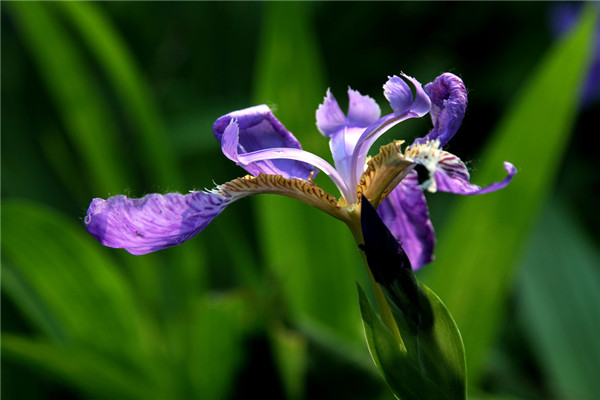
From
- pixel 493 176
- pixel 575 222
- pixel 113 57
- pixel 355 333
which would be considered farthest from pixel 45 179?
pixel 575 222

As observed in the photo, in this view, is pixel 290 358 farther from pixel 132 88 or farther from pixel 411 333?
pixel 132 88

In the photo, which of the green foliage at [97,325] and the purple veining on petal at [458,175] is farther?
the green foliage at [97,325]

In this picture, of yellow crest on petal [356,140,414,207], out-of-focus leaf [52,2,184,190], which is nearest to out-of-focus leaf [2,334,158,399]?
out-of-focus leaf [52,2,184,190]

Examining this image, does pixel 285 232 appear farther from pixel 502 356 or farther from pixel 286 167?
pixel 286 167

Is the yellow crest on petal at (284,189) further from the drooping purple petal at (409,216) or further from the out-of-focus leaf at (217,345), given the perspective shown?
the out-of-focus leaf at (217,345)

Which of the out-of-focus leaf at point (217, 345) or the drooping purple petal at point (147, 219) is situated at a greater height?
the drooping purple petal at point (147, 219)

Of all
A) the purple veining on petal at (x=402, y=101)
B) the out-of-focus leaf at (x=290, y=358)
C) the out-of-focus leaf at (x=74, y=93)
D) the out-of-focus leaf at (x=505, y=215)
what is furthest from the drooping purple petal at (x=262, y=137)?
the out-of-focus leaf at (x=74, y=93)
